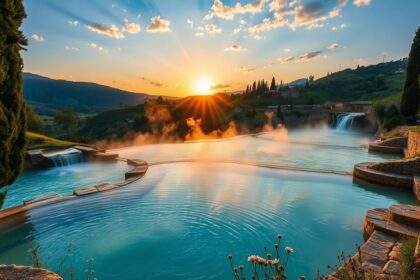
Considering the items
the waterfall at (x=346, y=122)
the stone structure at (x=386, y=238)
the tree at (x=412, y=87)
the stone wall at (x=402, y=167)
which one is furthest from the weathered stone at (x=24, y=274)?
the waterfall at (x=346, y=122)

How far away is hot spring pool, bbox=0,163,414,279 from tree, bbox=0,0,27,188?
163 cm

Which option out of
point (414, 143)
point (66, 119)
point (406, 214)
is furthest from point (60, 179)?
point (66, 119)

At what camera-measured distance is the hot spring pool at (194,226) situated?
4172mm

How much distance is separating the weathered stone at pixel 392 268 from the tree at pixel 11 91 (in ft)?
19.4

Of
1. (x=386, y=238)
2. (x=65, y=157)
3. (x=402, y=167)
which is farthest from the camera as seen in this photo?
(x=65, y=157)

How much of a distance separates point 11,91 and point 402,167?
33.5 feet

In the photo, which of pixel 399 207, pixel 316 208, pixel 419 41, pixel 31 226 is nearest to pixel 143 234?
pixel 31 226

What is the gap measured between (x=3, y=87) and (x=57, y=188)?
546 centimetres

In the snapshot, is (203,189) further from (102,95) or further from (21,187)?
(102,95)

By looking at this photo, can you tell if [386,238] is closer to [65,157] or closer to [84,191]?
[84,191]

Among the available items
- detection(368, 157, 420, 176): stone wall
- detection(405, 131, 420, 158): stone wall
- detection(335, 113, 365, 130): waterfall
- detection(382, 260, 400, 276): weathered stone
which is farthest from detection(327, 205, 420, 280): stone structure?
detection(335, 113, 365, 130): waterfall

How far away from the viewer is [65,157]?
478 inches

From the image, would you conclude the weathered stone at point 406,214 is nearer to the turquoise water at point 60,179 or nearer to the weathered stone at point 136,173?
the weathered stone at point 136,173

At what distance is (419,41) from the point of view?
725 inches
